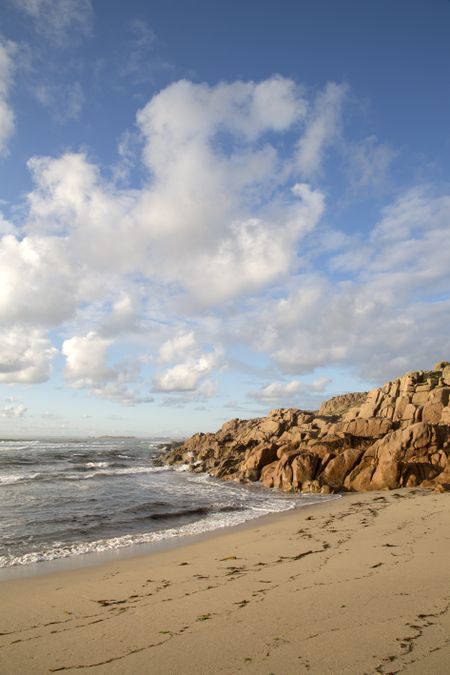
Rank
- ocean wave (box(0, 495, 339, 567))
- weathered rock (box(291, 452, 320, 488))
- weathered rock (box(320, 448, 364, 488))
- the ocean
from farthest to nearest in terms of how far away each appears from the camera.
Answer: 1. weathered rock (box(291, 452, 320, 488))
2. weathered rock (box(320, 448, 364, 488))
3. the ocean
4. ocean wave (box(0, 495, 339, 567))

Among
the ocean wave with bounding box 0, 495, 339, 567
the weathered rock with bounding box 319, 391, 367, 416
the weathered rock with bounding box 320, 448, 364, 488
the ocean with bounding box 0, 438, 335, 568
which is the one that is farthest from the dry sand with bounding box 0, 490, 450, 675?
the weathered rock with bounding box 319, 391, 367, 416

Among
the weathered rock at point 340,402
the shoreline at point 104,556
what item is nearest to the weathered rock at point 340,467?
the shoreline at point 104,556

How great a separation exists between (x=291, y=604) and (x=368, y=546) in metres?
5.38

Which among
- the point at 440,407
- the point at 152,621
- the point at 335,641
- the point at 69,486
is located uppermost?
the point at 440,407

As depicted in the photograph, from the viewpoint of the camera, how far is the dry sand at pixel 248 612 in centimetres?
511

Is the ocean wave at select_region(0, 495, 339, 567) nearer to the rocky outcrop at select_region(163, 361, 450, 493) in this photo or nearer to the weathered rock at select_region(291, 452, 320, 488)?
the weathered rock at select_region(291, 452, 320, 488)

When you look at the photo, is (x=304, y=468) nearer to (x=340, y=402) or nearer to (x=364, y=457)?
(x=364, y=457)

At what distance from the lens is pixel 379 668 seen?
465 cm

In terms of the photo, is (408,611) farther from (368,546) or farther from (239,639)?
(368,546)

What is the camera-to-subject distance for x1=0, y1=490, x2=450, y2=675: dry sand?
201 inches

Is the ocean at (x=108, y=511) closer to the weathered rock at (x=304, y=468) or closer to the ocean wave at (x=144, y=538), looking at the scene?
the ocean wave at (x=144, y=538)

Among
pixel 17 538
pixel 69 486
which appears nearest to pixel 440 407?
pixel 69 486

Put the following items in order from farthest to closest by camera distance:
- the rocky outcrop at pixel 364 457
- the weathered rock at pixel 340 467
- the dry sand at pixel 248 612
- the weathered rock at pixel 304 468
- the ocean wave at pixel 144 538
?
the weathered rock at pixel 304 468
the weathered rock at pixel 340 467
the rocky outcrop at pixel 364 457
the ocean wave at pixel 144 538
the dry sand at pixel 248 612

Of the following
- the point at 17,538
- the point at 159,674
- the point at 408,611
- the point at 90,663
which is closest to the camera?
the point at 159,674
